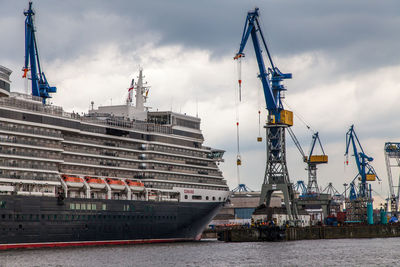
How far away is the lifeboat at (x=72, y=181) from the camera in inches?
3324

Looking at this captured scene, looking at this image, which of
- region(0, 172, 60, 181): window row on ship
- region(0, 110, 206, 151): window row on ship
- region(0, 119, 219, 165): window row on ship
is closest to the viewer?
region(0, 172, 60, 181): window row on ship

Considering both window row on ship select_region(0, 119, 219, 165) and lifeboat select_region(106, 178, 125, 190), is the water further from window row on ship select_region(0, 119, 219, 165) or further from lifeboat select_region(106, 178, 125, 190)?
window row on ship select_region(0, 119, 219, 165)

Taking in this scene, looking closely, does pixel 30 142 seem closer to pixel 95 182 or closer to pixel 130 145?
pixel 95 182

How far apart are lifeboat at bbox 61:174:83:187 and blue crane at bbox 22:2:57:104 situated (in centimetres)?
1756

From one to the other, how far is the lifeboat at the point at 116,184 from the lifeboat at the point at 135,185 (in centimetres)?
136

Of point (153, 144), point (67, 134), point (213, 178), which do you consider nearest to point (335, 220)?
point (213, 178)

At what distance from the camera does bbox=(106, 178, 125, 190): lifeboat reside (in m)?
90.8

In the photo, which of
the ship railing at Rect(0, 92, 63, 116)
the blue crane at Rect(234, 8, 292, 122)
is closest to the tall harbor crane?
the blue crane at Rect(234, 8, 292, 122)

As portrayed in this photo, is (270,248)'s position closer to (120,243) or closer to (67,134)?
(120,243)

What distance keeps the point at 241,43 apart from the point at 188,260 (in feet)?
167

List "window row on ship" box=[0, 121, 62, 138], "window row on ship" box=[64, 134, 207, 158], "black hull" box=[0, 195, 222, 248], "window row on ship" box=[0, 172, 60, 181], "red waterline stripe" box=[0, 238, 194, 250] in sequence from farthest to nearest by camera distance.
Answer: "window row on ship" box=[64, 134, 207, 158] → "window row on ship" box=[0, 121, 62, 138] → "window row on ship" box=[0, 172, 60, 181] → "black hull" box=[0, 195, 222, 248] → "red waterline stripe" box=[0, 238, 194, 250]

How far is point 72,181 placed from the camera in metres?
85.0

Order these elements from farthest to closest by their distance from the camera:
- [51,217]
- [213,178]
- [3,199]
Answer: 1. [213,178]
2. [51,217]
3. [3,199]

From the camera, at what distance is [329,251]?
82.1 meters
